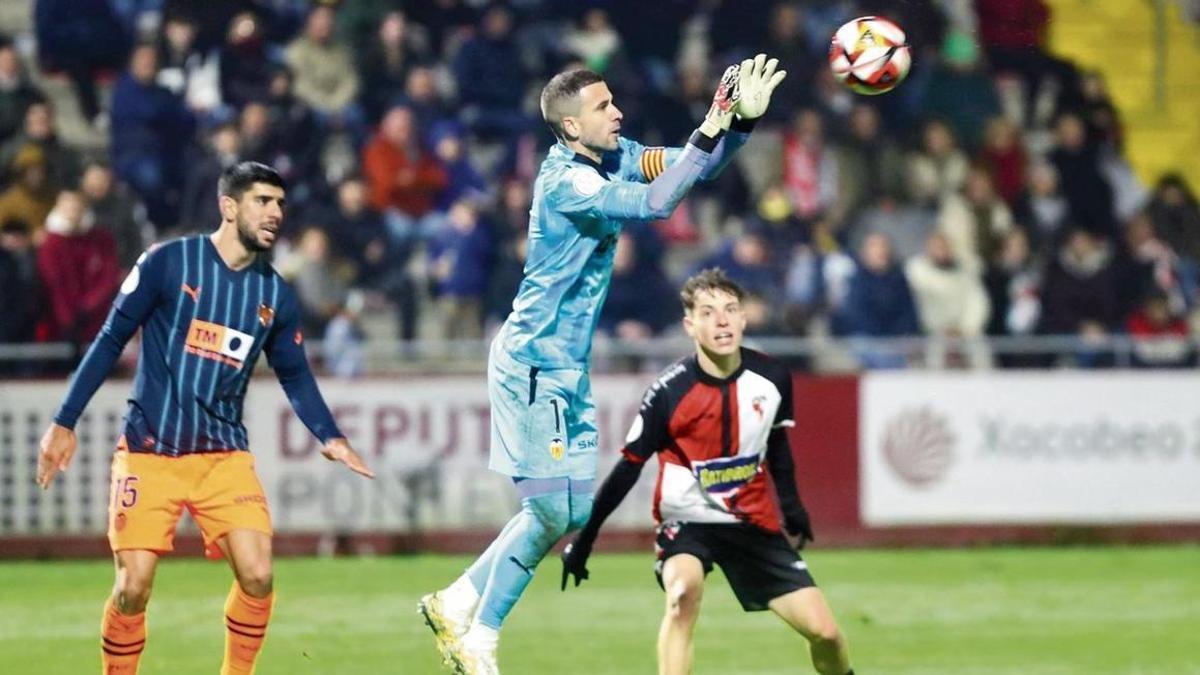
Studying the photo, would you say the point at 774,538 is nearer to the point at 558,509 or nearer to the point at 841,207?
the point at 558,509

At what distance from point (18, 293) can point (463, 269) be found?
11.7 feet

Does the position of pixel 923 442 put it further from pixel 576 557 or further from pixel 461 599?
pixel 461 599

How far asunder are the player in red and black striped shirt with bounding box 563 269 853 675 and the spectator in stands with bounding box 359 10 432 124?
983 cm

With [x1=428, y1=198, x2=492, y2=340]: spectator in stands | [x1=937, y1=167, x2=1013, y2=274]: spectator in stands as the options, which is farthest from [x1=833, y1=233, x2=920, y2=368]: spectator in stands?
[x1=428, y1=198, x2=492, y2=340]: spectator in stands

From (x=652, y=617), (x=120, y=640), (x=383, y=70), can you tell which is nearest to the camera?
(x=120, y=640)

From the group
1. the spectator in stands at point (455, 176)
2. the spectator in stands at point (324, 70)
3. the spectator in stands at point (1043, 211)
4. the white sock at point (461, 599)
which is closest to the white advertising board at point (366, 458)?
the spectator in stands at point (455, 176)

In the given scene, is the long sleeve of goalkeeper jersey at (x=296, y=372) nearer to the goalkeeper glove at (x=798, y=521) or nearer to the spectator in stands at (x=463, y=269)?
the goalkeeper glove at (x=798, y=521)

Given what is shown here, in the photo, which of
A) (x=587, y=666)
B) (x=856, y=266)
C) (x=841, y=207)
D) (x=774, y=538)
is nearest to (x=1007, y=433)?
(x=856, y=266)

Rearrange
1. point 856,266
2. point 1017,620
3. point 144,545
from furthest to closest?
1. point 856,266
2. point 1017,620
3. point 144,545

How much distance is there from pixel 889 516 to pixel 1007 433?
111cm

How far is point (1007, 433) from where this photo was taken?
1570 cm

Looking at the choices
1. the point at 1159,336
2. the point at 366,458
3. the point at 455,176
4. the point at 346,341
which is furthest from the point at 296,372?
the point at 1159,336

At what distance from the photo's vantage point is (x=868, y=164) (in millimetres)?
18391

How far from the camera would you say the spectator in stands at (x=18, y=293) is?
1533cm
